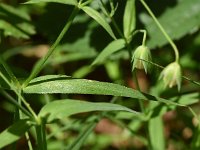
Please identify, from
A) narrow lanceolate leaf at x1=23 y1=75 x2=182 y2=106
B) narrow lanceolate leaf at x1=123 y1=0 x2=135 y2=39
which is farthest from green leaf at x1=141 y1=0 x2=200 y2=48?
narrow lanceolate leaf at x1=23 y1=75 x2=182 y2=106

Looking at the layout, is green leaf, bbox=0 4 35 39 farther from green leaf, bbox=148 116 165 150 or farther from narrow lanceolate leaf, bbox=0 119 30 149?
narrow lanceolate leaf, bbox=0 119 30 149

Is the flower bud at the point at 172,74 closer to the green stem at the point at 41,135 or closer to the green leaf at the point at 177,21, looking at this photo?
the green stem at the point at 41,135

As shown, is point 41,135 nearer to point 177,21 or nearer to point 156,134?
point 156,134

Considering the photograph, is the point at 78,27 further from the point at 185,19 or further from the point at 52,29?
the point at 185,19

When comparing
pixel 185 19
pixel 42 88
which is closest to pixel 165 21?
pixel 185 19

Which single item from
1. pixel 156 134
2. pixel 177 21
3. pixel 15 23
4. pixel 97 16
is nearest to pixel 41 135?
Result: pixel 97 16
